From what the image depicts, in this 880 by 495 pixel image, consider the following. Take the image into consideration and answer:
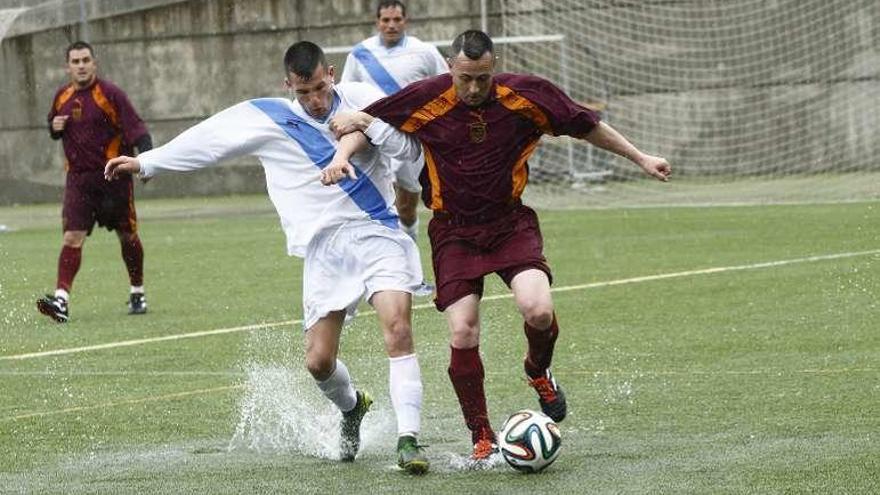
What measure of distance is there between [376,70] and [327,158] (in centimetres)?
644

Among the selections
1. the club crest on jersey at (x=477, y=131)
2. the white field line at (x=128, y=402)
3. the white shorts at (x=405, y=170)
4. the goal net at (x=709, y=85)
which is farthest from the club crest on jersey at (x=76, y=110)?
the goal net at (x=709, y=85)

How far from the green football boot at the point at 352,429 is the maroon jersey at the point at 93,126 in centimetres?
670

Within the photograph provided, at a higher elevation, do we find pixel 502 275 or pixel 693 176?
pixel 502 275

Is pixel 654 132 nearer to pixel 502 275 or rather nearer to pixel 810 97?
pixel 810 97

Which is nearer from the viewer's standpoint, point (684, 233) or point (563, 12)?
point (684, 233)

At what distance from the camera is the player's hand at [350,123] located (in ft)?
24.2

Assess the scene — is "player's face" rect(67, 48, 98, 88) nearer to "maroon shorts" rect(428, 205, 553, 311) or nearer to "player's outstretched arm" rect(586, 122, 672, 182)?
"maroon shorts" rect(428, 205, 553, 311)

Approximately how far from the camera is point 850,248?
50.4 ft

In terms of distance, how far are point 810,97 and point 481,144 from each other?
17298mm

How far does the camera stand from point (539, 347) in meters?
7.62

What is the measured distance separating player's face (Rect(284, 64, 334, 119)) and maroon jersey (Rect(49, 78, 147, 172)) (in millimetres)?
6602

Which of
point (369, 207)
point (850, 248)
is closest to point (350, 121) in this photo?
point (369, 207)

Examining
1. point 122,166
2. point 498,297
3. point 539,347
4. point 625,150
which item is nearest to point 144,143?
point 498,297

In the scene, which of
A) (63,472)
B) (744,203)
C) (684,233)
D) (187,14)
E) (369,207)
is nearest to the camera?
(63,472)
